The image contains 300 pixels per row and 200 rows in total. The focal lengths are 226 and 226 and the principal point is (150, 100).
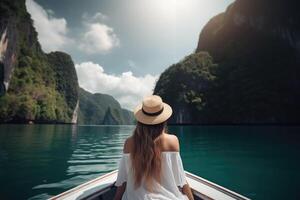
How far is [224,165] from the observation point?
26.5 feet

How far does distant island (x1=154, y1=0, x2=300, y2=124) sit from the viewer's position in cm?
5584

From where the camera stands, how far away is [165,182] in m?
1.90

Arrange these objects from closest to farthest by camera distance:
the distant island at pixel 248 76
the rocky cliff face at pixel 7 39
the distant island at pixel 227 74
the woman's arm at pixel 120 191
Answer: the woman's arm at pixel 120 191 → the rocky cliff face at pixel 7 39 → the distant island at pixel 227 74 → the distant island at pixel 248 76

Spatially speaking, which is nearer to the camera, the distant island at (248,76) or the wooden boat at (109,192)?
the wooden boat at (109,192)

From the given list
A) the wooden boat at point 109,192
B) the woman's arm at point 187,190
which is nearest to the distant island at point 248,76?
the wooden boat at point 109,192

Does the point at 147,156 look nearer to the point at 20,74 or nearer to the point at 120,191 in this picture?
the point at 120,191

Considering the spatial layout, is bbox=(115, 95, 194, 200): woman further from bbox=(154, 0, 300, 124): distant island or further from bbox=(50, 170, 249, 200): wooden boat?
bbox=(154, 0, 300, 124): distant island

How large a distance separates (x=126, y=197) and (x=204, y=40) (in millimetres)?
103584

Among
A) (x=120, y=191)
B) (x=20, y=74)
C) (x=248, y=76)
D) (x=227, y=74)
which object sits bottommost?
(x=120, y=191)

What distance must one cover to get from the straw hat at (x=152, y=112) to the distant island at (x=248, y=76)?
190 ft

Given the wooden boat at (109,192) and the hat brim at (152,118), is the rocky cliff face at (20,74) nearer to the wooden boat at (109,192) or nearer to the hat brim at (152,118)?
the wooden boat at (109,192)

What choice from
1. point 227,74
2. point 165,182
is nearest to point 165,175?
point 165,182

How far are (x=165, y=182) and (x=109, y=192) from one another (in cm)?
144

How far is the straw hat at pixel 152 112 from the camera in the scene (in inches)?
75.4
